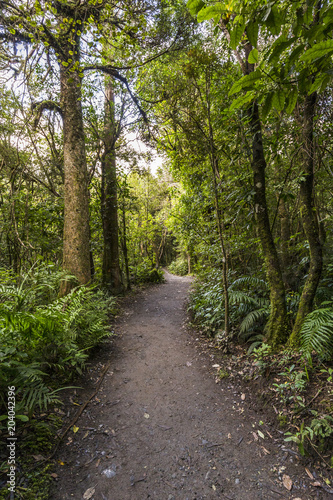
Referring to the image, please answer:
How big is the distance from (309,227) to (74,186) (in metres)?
4.94

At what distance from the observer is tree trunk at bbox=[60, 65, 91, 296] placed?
5.27 metres

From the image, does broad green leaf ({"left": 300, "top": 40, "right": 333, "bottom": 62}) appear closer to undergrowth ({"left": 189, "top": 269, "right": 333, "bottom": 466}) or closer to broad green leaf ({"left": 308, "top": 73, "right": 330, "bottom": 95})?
broad green leaf ({"left": 308, "top": 73, "right": 330, "bottom": 95})

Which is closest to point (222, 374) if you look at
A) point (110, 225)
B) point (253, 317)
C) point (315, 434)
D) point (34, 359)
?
point (253, 317)

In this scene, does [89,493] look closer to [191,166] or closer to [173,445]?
[173,445]

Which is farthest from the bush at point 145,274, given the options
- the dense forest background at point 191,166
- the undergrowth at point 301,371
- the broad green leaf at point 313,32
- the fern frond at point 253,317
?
the broad green leaf at point 313,32

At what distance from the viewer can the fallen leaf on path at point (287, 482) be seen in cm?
203

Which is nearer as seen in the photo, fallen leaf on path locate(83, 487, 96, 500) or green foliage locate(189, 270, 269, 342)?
fallen leaf on path locate(83, 487, 96, 500)

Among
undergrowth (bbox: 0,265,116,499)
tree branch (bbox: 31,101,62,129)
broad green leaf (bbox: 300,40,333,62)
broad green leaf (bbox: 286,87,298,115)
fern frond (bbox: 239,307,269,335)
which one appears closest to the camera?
broad green leaf (bbox: 300,40,333,62)

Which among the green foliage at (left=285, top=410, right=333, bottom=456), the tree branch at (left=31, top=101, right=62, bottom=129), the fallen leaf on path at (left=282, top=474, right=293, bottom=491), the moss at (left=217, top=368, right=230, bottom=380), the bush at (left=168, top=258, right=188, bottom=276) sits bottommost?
the bush at (left=168, top=258, right=188, bottom=276)

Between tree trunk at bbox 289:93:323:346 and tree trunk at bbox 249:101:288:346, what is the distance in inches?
12.6

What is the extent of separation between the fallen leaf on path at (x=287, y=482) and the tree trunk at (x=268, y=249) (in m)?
1.68

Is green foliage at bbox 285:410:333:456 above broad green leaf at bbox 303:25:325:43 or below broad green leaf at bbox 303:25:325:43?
below

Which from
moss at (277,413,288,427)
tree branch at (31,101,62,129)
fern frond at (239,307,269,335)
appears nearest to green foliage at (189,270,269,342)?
fern frond at (239,307,269,335)

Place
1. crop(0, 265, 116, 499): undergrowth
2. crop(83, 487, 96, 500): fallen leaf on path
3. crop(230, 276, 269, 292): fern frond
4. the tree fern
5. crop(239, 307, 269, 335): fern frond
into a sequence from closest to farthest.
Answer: crop(83, 487, 96, 500): fallen leaf on path < crop(0, 265, 116, 499): undergrowth < the tree fern < crop(239, 307, 269, 335): fern frond < crop(230, 276, 269, 292): fern frond
